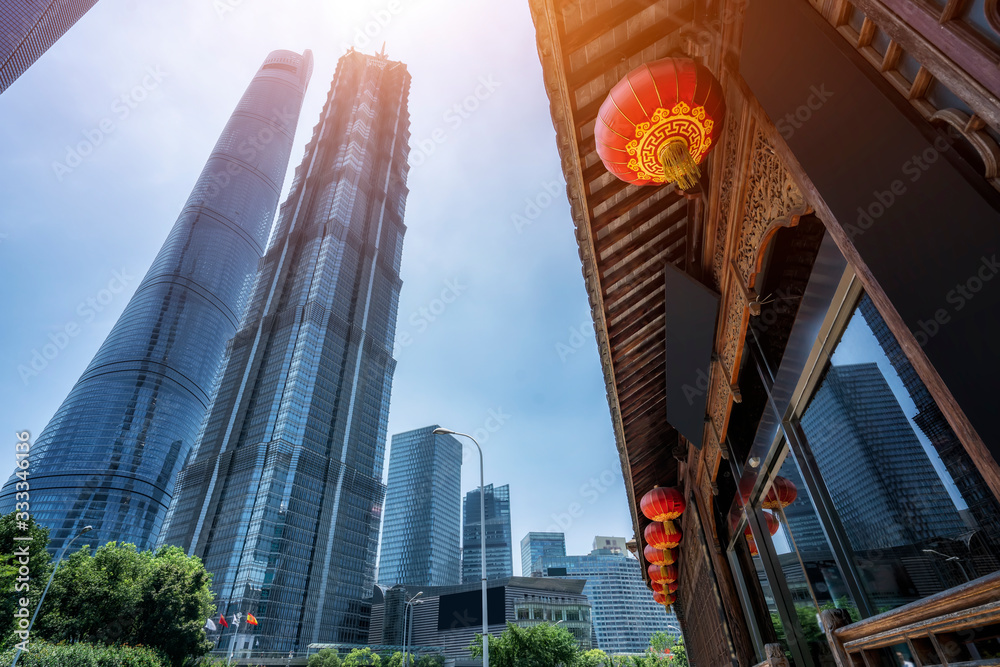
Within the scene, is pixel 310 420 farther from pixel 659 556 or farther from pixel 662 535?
pixel 662 535

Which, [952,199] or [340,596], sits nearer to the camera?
[952,199]

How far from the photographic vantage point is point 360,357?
81.4 m

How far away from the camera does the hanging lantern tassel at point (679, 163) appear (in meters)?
2.79

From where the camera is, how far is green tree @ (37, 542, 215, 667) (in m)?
19.6

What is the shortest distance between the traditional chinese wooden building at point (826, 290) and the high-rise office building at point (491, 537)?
11991cm

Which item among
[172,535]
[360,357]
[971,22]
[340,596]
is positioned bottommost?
[971,22]

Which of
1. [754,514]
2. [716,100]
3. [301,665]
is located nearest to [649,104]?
[716,100]

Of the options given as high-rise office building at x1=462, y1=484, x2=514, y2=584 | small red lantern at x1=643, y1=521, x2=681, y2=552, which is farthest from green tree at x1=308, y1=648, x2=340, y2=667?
high-rise office building at x1=462, y1=484, x2=514, y2=584

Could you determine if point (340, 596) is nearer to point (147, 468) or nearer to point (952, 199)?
point (147, 468)

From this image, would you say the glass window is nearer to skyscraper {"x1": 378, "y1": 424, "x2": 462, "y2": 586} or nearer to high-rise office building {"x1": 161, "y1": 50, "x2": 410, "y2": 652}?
high-rise office building {"x1": 161, "y1": 50, "x2": 410, "y2": 652}

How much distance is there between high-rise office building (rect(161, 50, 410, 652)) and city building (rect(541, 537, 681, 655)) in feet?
159

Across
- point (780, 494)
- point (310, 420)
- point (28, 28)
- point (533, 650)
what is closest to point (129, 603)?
point (533, 650)

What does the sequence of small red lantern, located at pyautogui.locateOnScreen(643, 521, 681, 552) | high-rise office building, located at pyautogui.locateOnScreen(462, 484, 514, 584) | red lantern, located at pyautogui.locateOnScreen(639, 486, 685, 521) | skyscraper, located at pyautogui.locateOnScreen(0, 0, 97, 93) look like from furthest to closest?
high-rise office building, located at pyautogui.locateOnScreen(462, 484, 514, 584)
skyscraper, located at pyautogui.locateOnScreen(0, 0, 97, 93)
small red lantern, located at pyautogui.locateOnScreen(643, 521, 681, 552)
red lantern, located at pyautogui.locateOnScreen(639, 486, 685, 521)

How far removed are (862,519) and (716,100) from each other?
8.99ft
